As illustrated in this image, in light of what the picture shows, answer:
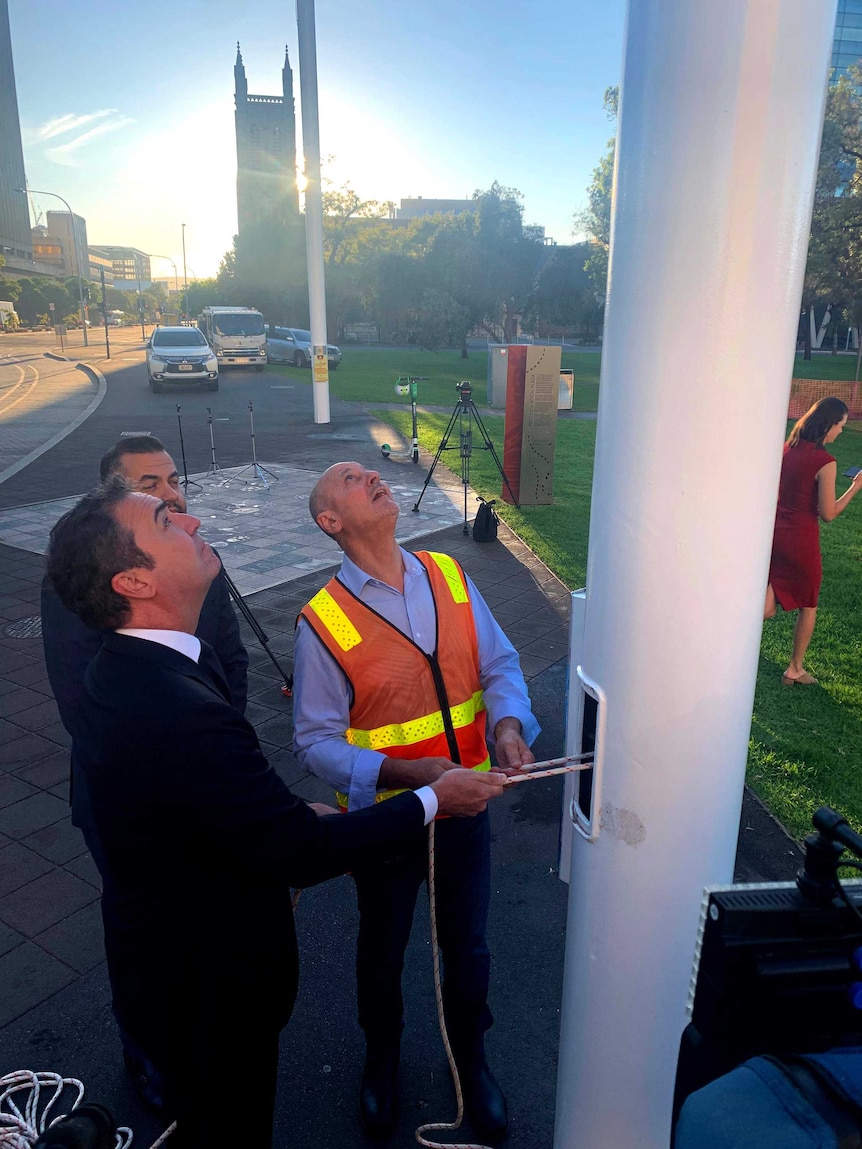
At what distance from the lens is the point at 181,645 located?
1.88 m

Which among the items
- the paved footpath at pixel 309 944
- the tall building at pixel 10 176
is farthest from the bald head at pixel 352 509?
the tall building at pixel 10 176

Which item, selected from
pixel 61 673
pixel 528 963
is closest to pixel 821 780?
pixel 528 963

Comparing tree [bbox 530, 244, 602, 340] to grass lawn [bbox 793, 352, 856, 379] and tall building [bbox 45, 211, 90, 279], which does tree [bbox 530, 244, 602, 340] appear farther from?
tall building [bbox 45, 211, 90, 279]

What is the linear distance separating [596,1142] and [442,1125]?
3.11ft

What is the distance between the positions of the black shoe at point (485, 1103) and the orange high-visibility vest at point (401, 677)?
3.34 ft

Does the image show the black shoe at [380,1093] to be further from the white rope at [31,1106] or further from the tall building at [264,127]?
the tall building at [264,127]

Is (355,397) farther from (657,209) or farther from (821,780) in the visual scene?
(657,209)

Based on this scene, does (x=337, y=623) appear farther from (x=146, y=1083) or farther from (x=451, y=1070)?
(x=146, y=1083)

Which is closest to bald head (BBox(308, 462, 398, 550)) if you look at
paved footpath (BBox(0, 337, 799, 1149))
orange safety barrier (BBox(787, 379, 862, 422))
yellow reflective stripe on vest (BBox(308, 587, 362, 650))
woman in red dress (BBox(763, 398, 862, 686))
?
yellow reflective stripe on vest (BBox(308, 587, 362, 650))

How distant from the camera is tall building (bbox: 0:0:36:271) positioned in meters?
97.4

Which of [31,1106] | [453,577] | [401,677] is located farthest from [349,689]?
[31,1106]

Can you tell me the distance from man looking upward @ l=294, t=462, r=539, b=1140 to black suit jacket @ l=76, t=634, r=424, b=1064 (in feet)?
1.58

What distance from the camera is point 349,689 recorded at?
8.08 ft

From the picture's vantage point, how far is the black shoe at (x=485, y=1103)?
261 centimetres
